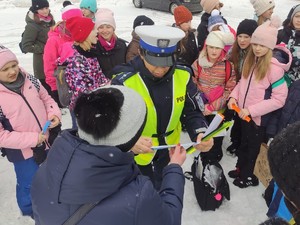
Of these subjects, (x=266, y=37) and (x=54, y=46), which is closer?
(x=266, y=37)

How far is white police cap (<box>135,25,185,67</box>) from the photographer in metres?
2.43

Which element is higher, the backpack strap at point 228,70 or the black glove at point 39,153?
the backpack strap at point 228,70

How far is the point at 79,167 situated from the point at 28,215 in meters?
2.65

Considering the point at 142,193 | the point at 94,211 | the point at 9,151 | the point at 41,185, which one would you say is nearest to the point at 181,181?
the point at 142,193

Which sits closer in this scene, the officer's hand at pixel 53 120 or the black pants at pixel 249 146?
the officer's hand at pixel 53 120

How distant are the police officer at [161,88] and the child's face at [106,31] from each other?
1354 mm

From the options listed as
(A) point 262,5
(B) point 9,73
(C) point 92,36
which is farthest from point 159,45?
(A) point 262,5

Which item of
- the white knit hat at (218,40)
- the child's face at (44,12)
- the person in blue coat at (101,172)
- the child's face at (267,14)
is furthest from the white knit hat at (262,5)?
the person in blue coat at (101,172)

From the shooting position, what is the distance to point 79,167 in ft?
4.56

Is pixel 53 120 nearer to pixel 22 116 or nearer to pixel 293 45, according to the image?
pixel 22 116

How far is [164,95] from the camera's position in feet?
8.84

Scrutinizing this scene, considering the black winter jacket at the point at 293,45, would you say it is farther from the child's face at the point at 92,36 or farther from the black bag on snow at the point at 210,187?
the child's face at the point at 92,36

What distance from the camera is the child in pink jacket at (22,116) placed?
9.29 ft

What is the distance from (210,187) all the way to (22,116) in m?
2.23
